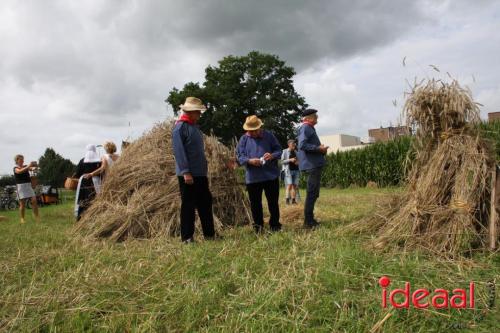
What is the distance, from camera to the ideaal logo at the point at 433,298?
2.39m

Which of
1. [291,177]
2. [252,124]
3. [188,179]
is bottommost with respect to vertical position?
[291,177]

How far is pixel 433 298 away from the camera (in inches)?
96.3

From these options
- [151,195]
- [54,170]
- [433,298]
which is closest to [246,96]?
[54,170]

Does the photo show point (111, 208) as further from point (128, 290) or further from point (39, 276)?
point (128, 290)

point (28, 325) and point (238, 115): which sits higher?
point (238, 115)

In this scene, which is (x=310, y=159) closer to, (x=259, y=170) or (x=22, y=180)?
(x=259, y=170)

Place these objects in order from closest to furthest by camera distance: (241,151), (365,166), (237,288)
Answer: (237,288) < (241,151) < (365,166)

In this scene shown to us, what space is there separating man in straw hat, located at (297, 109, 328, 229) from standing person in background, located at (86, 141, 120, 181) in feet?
12.1

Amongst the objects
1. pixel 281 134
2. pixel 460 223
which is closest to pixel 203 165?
pixel 460 223

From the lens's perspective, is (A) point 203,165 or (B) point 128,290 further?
(A) point 203,165

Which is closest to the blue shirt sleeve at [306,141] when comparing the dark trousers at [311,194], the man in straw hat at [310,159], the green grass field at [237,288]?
the man in straw hat at [310,159]

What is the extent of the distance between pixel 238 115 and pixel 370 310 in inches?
1557

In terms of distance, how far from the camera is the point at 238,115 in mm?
41469

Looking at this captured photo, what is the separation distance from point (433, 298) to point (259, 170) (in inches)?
131
